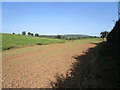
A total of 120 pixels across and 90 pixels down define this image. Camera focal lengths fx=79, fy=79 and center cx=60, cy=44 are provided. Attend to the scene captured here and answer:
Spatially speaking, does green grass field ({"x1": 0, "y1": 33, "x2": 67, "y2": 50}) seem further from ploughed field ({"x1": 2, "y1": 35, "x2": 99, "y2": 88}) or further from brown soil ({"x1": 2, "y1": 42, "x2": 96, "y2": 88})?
brown soil ({"x1": 2, "y1": 42, "x2": 96, "y2": 88})

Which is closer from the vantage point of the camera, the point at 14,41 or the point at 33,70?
the point at 33,70

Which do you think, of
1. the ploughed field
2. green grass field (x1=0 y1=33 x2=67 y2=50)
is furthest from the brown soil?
green grass field (x1=0 y1=33 x2=67 y2=50)

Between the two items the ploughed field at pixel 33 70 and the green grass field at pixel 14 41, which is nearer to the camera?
the ploughed field at pixel 33 70

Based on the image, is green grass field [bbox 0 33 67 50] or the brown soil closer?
the brown soil

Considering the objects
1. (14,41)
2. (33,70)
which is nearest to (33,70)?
(33,70)

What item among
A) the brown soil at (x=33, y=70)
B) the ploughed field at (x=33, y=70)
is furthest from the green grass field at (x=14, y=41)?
the brown soil at (x=33, y=70)

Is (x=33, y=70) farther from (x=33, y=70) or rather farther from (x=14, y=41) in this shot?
(x=14, y=41)

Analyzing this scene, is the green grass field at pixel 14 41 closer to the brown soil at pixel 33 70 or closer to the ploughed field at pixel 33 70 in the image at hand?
the ploughed field at pixel 33 70

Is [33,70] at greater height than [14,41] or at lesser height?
lesser

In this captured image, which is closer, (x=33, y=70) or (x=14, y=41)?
(x=33, y=70)

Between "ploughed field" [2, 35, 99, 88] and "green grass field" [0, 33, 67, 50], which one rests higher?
"green grass field" [0, 33, 67, 50]

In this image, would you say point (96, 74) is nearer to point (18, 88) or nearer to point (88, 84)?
point (88, 84)

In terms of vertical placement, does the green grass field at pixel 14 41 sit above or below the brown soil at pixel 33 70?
above

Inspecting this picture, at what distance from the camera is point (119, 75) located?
327 centimetres
